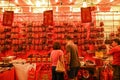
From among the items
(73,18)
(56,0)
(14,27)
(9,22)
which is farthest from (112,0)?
(9,22)

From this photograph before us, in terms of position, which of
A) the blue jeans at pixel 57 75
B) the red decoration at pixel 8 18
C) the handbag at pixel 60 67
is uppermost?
the red decoration at pixel 8 18

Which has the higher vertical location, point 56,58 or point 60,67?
point 56,58

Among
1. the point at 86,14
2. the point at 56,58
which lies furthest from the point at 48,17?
the point at 56,58

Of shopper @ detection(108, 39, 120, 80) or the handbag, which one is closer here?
shopper @ detection(108, 39, 120, 80)

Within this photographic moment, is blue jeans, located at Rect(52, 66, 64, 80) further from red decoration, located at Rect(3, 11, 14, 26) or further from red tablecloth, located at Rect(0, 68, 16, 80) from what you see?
red decoration, located at Rect(3, 11, 14, 26)

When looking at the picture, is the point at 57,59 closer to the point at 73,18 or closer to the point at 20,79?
the point at 20,79

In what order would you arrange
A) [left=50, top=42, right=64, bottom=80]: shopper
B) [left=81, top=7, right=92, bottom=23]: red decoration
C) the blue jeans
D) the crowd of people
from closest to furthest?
the crowd of people < [left=50, top=42, right=64, bottom=80]: shopper < the blue jeans < [left=81, top=7, right=92, bottom=23]: red decoration

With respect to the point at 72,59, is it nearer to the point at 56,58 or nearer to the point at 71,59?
the point at 71,59

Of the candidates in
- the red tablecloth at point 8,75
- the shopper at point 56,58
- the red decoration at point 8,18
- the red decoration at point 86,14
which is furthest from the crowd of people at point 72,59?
the red decoration at point 8,18

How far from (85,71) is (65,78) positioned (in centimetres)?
91

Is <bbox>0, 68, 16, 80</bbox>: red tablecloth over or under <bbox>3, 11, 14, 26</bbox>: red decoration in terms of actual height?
under

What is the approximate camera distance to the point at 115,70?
8031 mm

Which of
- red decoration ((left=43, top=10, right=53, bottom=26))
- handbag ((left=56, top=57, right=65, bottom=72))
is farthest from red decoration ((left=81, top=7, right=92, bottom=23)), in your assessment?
handbag ((left=56, top=57, right=65, bottom=72))

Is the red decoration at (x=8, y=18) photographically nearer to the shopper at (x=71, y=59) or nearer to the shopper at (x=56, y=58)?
the shopper at (x=56, y=58)
